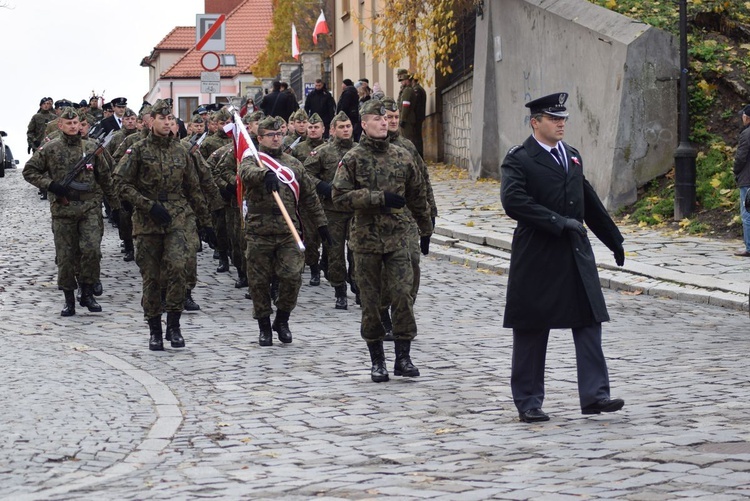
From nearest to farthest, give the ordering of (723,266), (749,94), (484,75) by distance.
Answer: (723,266)
(749,94)
(484,75)

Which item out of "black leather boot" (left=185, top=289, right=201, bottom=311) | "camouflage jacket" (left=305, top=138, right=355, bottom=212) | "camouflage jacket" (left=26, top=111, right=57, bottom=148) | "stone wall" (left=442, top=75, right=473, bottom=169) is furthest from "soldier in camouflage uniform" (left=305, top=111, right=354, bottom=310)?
"camouflage jacket" (left=26, top=111, right=57, bottom=148)

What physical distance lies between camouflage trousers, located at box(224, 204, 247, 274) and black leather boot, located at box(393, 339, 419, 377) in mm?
5751

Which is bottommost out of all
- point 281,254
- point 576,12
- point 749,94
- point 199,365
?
point 199,365

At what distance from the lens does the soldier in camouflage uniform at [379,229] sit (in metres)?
10.2

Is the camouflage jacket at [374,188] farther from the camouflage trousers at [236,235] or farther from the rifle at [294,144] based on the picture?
the rifle at [294,144]

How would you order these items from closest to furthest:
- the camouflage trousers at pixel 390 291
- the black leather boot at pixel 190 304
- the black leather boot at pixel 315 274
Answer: the camouflage trousers at pixel 390 291, the black leather boot at pixel 190 304, the black leather boot at pixel 315 274

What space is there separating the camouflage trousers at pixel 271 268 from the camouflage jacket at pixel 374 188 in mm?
1874

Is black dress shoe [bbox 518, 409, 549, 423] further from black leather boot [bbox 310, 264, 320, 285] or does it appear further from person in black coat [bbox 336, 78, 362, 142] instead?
person in black coat [bbox 336, 78, 362, 142]

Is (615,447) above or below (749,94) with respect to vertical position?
below

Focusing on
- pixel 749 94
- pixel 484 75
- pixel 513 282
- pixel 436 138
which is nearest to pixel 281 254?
pixel 513 282

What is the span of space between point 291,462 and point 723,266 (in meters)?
9.26

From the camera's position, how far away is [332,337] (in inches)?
497

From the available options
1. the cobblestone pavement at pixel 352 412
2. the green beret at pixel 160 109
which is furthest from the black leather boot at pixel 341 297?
the green beret at pixel 160 109

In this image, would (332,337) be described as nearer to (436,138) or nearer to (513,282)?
(513,282)
